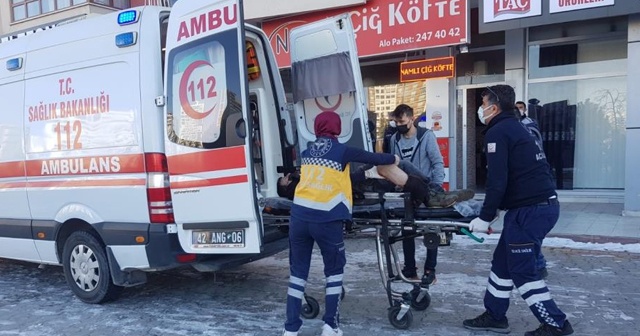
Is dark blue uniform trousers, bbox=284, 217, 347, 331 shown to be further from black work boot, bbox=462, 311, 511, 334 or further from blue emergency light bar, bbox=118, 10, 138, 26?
blue emergency light bar, bbox=118, 10, 138, 26

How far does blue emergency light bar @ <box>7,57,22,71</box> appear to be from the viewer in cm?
543

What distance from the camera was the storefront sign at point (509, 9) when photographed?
895cm

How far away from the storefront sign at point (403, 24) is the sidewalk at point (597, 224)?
3.76m

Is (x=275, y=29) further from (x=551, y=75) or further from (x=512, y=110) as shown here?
(x=512, y=110)

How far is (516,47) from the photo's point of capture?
Result: 1091cm

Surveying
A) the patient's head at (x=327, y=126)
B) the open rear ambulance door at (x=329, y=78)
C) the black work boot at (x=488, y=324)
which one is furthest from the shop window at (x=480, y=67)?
the patient's head at (x=327, y=126)

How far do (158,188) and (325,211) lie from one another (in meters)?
1.58

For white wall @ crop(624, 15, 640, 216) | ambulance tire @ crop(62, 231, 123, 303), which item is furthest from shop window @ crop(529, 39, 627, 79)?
ambulance tire @ crop(62, 231, 123, 303)

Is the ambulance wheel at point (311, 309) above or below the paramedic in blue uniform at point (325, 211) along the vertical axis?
below

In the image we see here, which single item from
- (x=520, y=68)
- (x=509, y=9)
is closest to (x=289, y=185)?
(x=509, y=9)

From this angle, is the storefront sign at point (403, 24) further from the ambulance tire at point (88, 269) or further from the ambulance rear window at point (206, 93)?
the ambulance tire at point (88, 269)

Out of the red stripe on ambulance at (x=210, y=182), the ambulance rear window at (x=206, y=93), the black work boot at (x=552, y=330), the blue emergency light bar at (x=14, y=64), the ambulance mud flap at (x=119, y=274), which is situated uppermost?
the blue emergency light bar at (x=14, y=64)

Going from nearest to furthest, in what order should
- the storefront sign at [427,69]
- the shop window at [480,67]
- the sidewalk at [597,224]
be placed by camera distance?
1. the sidewalk at [597,224]
2. the storefront sign at [427,69]
3. the shop window at [480,67]

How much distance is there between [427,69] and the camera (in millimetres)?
10953
